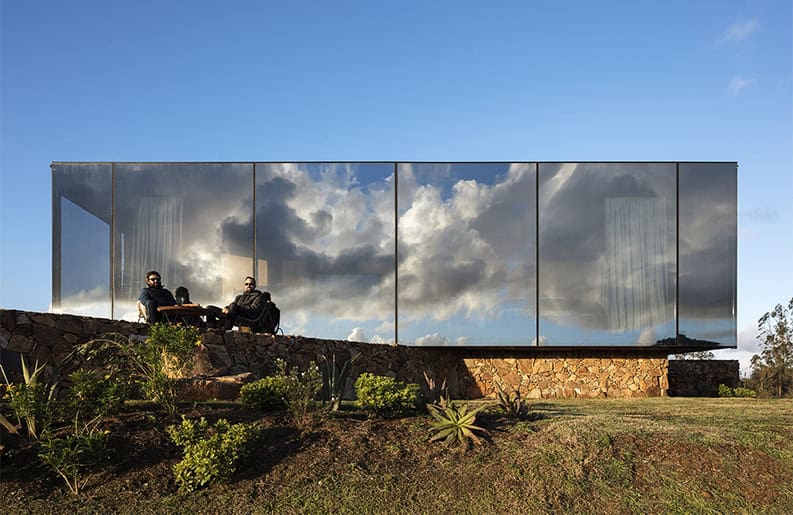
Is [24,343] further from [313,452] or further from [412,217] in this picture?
[412,217]

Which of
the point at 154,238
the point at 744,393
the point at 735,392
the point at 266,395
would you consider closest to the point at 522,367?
the point at 735,392

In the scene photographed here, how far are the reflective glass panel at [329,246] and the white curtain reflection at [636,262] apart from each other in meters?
5.36

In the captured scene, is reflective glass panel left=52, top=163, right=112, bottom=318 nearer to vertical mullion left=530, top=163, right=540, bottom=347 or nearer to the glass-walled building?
the glass-walled building

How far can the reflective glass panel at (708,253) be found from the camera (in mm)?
17359

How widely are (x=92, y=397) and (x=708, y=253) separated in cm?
1509

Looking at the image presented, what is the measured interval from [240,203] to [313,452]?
11849 mm

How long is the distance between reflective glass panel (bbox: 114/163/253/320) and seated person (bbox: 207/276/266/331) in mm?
2326

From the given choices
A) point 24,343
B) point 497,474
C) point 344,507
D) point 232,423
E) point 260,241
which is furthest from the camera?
point 260,241

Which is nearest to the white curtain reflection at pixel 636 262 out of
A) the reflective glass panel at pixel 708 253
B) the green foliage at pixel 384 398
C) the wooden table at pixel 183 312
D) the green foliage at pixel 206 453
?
the reflective glass panel at pixel 708 253

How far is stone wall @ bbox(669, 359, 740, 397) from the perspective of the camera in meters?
20.0

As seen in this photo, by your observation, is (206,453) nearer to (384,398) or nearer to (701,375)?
(384,398)

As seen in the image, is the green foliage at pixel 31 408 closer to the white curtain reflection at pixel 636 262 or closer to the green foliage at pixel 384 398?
the green foliage at pixel 384 398

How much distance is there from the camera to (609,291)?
17391mm

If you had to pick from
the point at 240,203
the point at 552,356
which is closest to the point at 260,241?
the point at 240,203
